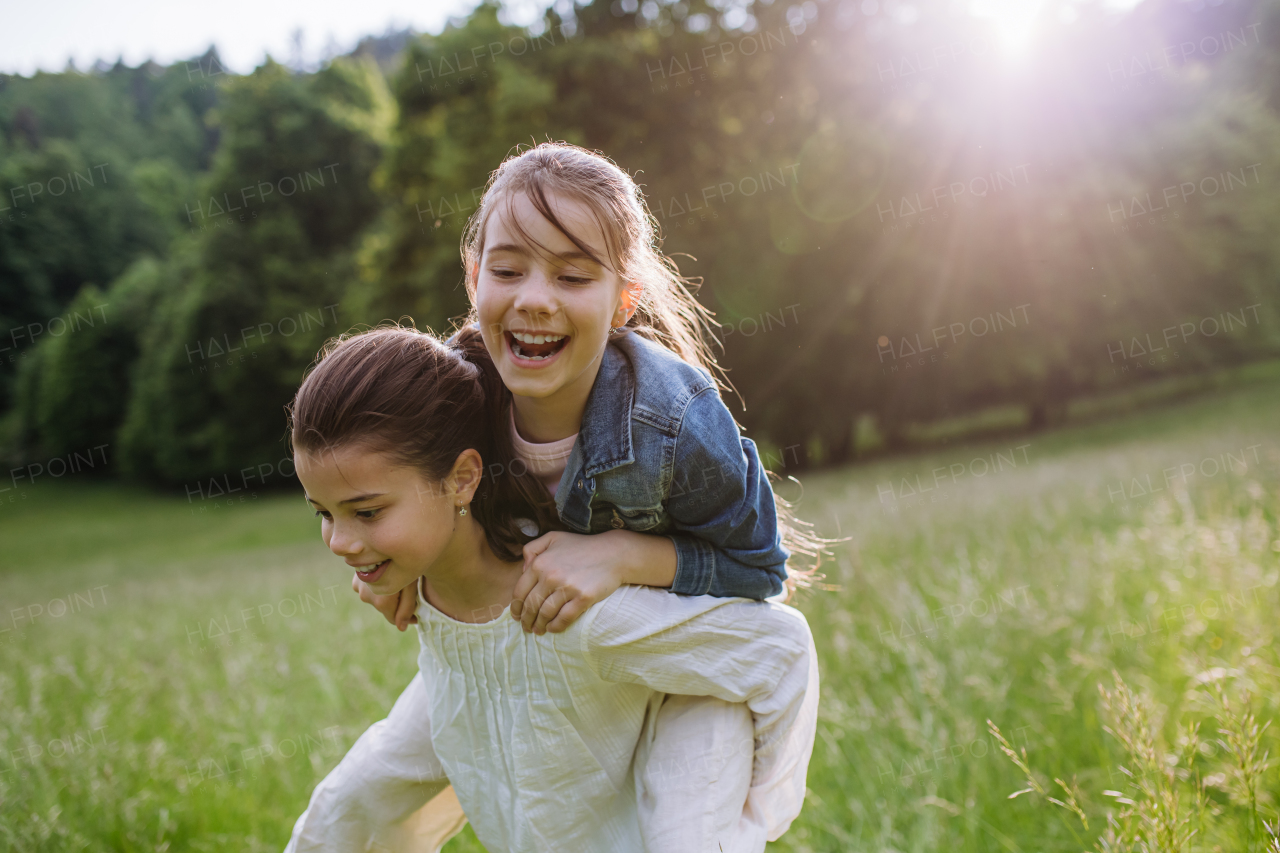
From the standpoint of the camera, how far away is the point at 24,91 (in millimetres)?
37156

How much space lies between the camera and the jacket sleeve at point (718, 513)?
1.98 meters

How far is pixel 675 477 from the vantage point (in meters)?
2.00

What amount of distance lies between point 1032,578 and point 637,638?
12.7 ft

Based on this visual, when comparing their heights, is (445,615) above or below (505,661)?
above

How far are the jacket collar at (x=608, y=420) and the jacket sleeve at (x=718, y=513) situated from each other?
14 cm

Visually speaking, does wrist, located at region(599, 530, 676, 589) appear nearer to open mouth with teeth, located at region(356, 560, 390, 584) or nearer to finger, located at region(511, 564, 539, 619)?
finger, located at region(511, 564, 539, 619)

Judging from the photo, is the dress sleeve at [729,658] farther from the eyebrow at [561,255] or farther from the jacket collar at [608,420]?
the eyebrow at [561,255]

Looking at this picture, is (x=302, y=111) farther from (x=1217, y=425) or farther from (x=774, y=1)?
(x=1217, y=425)

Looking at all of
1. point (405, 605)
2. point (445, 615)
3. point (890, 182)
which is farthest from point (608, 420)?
point (890, 182)

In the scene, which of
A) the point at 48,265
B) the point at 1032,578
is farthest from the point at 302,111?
the point at 1032,578

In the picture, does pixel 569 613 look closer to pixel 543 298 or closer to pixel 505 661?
pixel 505 661

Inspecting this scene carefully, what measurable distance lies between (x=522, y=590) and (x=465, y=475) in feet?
1.11

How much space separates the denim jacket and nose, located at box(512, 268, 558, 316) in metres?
0.25

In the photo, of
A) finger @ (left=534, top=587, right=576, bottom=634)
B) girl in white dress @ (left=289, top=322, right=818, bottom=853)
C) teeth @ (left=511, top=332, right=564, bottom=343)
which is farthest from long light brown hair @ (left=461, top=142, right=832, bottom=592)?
finger @ (left=534, top=587, right=576, bottom=634)
